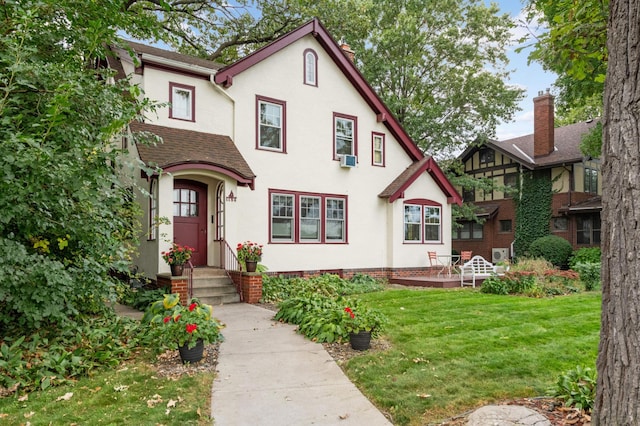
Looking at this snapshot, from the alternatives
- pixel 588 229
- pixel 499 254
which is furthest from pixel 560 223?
pixel 499 254

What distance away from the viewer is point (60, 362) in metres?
5.24

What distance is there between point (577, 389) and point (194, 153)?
9562 millimetres

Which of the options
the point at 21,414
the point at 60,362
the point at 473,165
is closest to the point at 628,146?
the point at 21,414

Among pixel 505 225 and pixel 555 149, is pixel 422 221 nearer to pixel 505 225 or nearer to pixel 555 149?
pixel 505 225

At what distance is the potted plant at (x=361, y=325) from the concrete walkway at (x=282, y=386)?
1.51 feet

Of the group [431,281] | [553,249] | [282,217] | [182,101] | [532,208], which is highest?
[182,101]

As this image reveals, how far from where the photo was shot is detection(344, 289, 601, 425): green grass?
4.46m

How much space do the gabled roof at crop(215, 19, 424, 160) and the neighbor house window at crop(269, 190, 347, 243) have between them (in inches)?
135

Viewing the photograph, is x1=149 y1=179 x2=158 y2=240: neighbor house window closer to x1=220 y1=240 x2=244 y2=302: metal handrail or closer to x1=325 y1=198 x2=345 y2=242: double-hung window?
x1=220 y1=240 x2=244 y2=302: metal handrail

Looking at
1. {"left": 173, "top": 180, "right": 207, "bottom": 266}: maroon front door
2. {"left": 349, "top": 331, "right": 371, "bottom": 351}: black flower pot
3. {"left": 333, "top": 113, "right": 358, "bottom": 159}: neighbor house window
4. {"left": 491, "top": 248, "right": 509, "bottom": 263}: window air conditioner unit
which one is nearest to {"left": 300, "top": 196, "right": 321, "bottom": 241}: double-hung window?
{"left": 333, "top": 113, "right": 358, "bottom": 159}: neighbor house window

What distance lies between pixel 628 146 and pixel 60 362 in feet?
19.4

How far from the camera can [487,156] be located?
89.9 feet

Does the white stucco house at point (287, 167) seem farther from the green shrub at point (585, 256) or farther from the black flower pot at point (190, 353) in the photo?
the green shrub at point (585, 256)

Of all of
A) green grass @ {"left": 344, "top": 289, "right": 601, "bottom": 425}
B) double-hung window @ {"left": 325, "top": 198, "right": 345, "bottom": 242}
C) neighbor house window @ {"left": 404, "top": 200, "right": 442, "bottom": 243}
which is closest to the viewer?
green grass @ {"left": 344, "top": 289, "right": 601, "bottom": 425}
